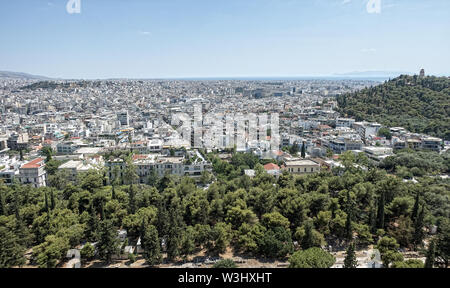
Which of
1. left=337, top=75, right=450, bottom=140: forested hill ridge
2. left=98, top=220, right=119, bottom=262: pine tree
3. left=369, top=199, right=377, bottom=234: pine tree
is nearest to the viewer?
left=98, top=220, right=119, bottom=262: pine tree

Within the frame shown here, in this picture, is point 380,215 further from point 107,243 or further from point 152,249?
point 107,243

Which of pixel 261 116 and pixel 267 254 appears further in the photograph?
pixel 261 116

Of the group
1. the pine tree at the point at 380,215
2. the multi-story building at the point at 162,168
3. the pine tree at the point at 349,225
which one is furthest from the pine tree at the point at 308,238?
the multi-story building at the point at 162,168

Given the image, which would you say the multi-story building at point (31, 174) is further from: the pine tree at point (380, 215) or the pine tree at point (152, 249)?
the pine tree at point (380, 215)

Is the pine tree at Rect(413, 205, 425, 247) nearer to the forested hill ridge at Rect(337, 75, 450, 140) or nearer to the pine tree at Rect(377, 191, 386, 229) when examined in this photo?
the pine tree at Rect(377, 191, 386, 229)

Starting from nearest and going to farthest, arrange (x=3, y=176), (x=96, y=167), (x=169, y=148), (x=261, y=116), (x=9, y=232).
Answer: (x=9, y=232) → (x=3, y=176) → (x=96, y=167) → (x=169, y=148) → (x=261, y=116)

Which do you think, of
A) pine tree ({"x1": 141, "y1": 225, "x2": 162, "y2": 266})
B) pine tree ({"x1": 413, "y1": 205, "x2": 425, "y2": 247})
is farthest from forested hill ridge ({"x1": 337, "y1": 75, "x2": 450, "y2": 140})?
pine tree ({"x1": 141, "y1": 225, "x2": 162, "y2": 266})
